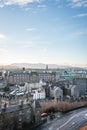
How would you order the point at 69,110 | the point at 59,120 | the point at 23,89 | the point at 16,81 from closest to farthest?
the point at 59,120
the point at 69,110
the point at 23,89
the point at 16,81

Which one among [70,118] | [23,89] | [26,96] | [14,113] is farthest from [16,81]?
[14,113]

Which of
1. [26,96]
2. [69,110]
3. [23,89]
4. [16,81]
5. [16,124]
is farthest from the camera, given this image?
[16,81]

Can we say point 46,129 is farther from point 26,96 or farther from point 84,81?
point 84,81

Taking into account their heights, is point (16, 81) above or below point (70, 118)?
above

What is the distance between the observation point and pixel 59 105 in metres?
28.5

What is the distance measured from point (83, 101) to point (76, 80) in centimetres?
945

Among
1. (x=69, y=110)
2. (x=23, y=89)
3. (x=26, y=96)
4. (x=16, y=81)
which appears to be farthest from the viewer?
(x=16, y=81)

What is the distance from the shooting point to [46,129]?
63.7 ft

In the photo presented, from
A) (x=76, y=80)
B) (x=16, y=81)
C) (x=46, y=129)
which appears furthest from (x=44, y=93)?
(x=16, y=81)

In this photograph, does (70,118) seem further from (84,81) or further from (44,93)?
(84,81)

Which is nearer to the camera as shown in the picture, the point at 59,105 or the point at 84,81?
the point at 59,105

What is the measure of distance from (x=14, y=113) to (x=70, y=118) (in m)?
6.31

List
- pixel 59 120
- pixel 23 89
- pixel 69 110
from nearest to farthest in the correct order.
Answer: pixel 59 120, pixel 69 110, pixel 23 89

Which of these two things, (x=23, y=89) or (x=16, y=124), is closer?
(x=16, y=124)
